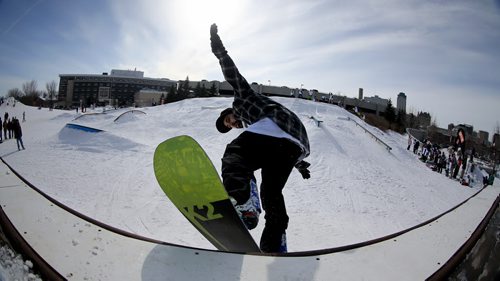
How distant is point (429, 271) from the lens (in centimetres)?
131

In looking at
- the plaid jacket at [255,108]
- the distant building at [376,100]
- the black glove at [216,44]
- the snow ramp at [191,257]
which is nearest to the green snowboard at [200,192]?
the snow ramp at [191,257]

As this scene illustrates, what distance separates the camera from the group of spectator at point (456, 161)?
16.4 ft

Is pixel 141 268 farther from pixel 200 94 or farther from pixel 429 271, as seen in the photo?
pixel 200 94

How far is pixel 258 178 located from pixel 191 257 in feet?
23.5

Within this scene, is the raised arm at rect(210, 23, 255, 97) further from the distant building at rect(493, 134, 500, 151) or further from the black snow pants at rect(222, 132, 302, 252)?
the distant building at rect(493, 134, 500, 151)

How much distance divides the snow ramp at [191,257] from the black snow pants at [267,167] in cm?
57

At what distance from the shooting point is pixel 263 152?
6.43 ft

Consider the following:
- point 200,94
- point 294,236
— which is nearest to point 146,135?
point 294,236

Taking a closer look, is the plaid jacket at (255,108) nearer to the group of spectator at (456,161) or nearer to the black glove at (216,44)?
the black glove at (216,44)

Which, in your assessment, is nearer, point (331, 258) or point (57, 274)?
point (57, 274)

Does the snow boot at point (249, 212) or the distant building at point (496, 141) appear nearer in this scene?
the snow boot at point (249, 212)

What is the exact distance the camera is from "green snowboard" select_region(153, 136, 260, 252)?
1.82m

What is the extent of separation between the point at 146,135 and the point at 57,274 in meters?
16.0

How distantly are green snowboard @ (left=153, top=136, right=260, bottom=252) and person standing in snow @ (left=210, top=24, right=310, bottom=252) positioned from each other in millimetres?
97
